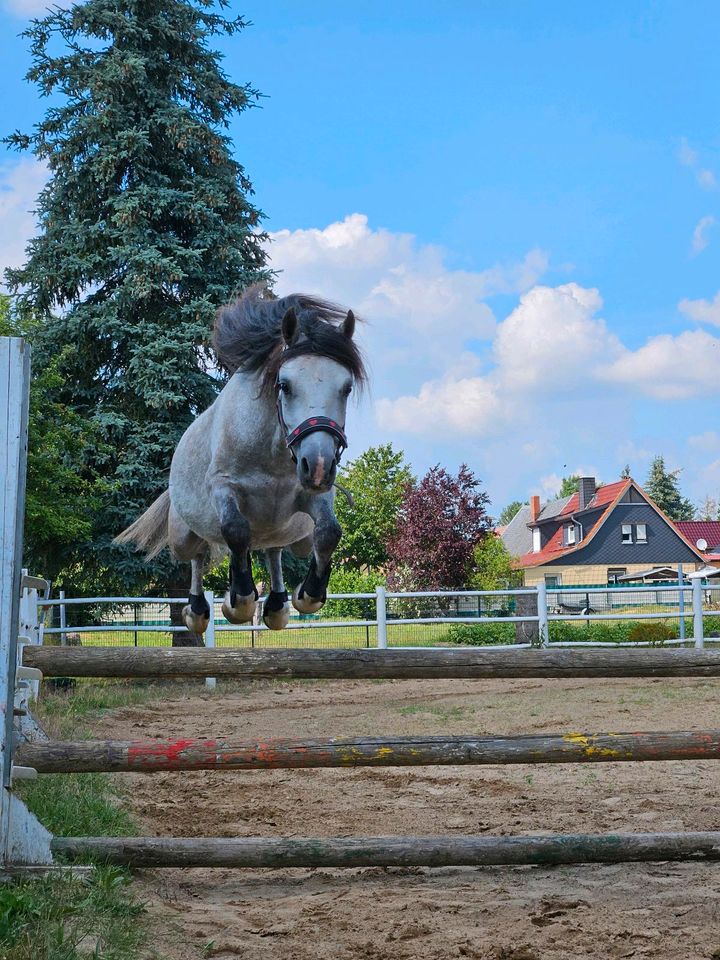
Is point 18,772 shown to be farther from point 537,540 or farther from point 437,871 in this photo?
point 537,540

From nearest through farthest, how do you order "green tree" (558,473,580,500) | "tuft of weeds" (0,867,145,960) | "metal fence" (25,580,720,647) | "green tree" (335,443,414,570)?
"tuft of weeds" (0,867,145,960)
"metal fence" (25,580,720,647)
"green tree" (335,443,414,570)
"green tree" (558,473,580,500)

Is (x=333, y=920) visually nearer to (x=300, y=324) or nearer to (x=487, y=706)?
(x=300, y=324)

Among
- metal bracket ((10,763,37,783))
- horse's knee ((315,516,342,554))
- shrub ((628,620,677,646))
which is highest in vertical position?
horse's knee ((315,516,342,554))

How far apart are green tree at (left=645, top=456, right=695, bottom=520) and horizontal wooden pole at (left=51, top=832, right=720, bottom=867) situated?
59.5 m

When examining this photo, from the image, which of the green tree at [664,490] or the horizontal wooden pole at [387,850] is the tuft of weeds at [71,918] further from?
the green tree at [664,490]

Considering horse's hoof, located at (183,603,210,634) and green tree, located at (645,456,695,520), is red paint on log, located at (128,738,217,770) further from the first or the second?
green tree, located at (645,456,695,520)

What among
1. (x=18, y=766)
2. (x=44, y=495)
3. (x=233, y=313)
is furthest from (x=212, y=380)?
(x=18, y=766)

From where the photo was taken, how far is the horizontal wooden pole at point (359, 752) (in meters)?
3.48

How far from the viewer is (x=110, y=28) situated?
53.1 feet

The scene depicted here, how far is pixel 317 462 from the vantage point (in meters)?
3.15

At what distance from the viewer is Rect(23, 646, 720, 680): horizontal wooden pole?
3.46 meters

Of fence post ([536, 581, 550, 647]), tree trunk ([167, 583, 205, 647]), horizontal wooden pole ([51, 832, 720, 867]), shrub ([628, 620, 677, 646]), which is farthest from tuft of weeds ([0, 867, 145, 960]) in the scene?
shrub ([628, 620, 677, 646])

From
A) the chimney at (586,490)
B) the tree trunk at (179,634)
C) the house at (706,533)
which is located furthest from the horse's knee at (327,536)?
the house at (706,533)

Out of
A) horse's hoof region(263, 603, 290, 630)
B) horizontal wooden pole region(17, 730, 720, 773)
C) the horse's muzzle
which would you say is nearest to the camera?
the horse's muzzle
